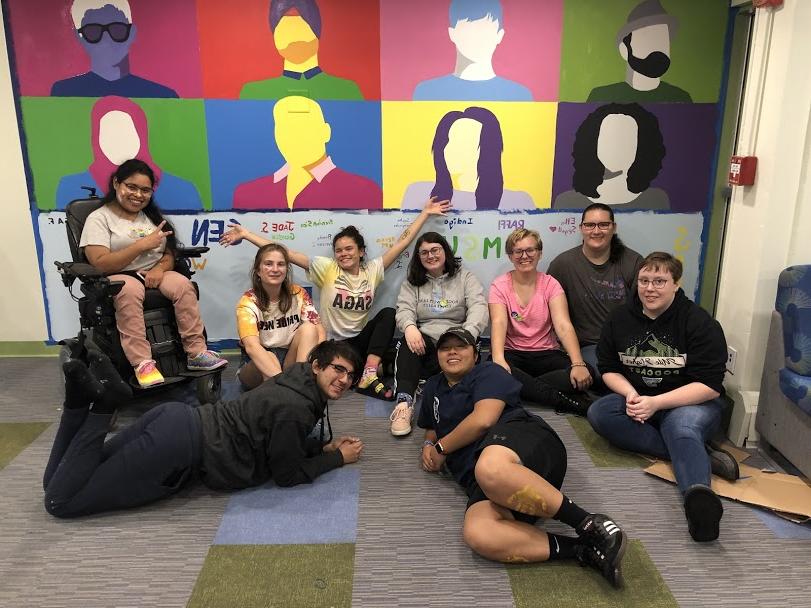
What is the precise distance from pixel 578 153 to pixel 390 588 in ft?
8.63

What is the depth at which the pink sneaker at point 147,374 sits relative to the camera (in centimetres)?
290

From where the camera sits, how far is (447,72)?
137 inches

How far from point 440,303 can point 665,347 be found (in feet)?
4.08

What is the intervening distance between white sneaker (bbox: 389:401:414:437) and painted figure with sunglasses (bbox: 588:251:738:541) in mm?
836

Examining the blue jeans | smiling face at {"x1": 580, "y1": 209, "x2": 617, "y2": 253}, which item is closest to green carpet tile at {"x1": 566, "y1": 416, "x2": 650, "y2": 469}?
the blue jeans

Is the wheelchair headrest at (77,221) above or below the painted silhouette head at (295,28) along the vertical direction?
below

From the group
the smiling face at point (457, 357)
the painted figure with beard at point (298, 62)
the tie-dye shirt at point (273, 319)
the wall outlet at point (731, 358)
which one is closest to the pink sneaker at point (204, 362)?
the tie-dye shirt at point (273, 319)

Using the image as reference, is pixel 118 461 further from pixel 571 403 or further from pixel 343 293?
pixel 571 403

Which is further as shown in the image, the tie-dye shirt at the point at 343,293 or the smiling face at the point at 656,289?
the tie-dye shirt at the point at 343,293

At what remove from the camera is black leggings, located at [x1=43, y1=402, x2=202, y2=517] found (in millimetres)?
2139

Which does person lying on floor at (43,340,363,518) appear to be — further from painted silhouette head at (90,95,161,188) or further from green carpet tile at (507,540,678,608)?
painted silhouette head at (90,95,161,188)

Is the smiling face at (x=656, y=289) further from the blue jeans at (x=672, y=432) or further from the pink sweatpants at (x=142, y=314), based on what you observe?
the pink sweatpants at (x=142, y=314)

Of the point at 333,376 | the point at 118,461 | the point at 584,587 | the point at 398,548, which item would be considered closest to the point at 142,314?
the point at 118,461

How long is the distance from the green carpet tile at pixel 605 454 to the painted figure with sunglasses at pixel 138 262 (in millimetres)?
1769
